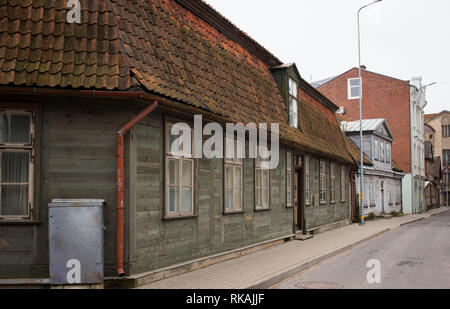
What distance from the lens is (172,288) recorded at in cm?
783

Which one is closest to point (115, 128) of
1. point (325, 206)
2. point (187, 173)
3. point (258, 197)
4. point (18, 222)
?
point (18, 222)

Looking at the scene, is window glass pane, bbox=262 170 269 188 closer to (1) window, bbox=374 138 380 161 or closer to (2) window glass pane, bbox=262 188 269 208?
(2) window glass pane, bbox=262 188 269 208

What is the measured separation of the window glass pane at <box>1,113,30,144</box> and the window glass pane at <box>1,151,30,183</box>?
0.68 ft

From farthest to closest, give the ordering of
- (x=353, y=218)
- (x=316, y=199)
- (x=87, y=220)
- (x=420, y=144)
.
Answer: (x=420, y=144)
(x=353, y=218)
(x=316, y=199)
(x=87, y=220)

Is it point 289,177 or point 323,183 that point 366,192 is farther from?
point 289,177

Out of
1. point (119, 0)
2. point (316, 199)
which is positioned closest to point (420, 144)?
point (316, 199)

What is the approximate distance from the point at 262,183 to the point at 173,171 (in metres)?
5.04

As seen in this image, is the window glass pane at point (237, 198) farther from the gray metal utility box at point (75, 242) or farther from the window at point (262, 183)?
the gray metal utility box at point (75, 242)

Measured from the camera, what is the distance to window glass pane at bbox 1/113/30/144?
7734mm

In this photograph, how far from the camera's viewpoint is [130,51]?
328 inches

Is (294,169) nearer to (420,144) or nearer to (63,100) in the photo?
(63,100)

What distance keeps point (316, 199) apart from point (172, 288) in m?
12.8

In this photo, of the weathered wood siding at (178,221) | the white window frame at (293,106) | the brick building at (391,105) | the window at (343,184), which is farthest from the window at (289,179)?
the brick building at (391,105)
